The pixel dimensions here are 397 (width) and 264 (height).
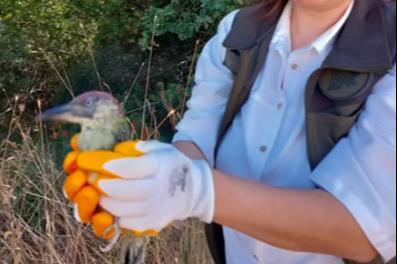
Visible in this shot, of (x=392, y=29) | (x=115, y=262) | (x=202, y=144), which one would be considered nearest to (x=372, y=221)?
(x=392, y=29)

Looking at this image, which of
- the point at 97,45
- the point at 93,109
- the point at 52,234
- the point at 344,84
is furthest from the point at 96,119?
the point at 97,45

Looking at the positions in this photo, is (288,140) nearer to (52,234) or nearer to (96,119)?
(96,119)

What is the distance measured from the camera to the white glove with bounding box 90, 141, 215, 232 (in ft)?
4.14

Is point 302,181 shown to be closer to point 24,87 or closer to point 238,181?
point 238,181

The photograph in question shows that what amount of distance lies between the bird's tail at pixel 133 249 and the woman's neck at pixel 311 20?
0.63 meters

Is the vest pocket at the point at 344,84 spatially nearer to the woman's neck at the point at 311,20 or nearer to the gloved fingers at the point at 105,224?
the woman's neck at the point at 311,20

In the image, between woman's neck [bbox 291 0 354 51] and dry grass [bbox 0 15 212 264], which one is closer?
woman's neck [bbox 291 0 354 51]

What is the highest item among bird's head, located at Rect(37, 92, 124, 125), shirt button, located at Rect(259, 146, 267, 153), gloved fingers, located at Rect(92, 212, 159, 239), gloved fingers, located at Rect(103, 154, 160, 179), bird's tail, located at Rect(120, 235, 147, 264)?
bird's head, located at Rect(37, 92, 124, 125)

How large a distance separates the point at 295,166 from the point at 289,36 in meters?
0.37

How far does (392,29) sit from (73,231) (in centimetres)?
203

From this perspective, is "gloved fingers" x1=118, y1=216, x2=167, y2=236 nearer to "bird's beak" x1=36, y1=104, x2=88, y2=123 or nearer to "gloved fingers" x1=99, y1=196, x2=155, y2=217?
"gloved fingers" x1=99, y1=196, x2=155, y2=217

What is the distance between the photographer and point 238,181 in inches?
53.4

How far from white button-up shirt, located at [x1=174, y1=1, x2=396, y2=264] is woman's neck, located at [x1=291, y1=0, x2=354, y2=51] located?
0.02m

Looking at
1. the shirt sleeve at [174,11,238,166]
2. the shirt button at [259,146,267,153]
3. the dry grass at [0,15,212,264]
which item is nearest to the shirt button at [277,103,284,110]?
the shirt button at [259,146,267,153]
